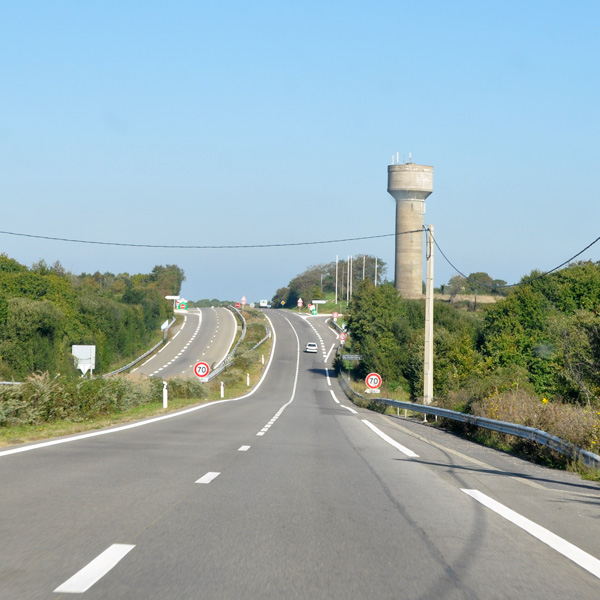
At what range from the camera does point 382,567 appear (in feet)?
19.6

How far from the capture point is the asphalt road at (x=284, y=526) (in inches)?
215

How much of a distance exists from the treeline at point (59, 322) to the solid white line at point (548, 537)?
5426 cm

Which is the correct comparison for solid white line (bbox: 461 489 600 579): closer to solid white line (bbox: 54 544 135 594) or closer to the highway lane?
solid white line (bbox: 54 544 135 594)

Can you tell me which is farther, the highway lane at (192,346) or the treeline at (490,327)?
the highway lane at (192,346)

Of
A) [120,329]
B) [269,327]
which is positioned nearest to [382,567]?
[120,329]

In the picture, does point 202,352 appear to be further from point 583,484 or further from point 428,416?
point 583,484

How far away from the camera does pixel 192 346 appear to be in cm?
10400

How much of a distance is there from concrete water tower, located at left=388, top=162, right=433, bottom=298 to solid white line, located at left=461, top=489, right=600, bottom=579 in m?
106

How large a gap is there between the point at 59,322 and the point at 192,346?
30.9 metres

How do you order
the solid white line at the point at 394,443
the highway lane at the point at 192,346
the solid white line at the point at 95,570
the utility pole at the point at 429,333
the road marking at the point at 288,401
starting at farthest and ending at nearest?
the highway lane at the point at 192,346 < the utility pole at the point at 429,333 < the road marking at the point at 288,401 < the solid white line at the point at 394,443 < the solid white line at the point at 95,570

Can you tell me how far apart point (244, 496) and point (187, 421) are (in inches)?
570

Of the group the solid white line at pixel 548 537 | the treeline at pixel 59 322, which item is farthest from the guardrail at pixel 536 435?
the treeline at pixel 59 322

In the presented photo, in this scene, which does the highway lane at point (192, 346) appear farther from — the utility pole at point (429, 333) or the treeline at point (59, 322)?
the utility pole at point (429, 333)

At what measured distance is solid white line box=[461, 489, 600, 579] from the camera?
637cm
